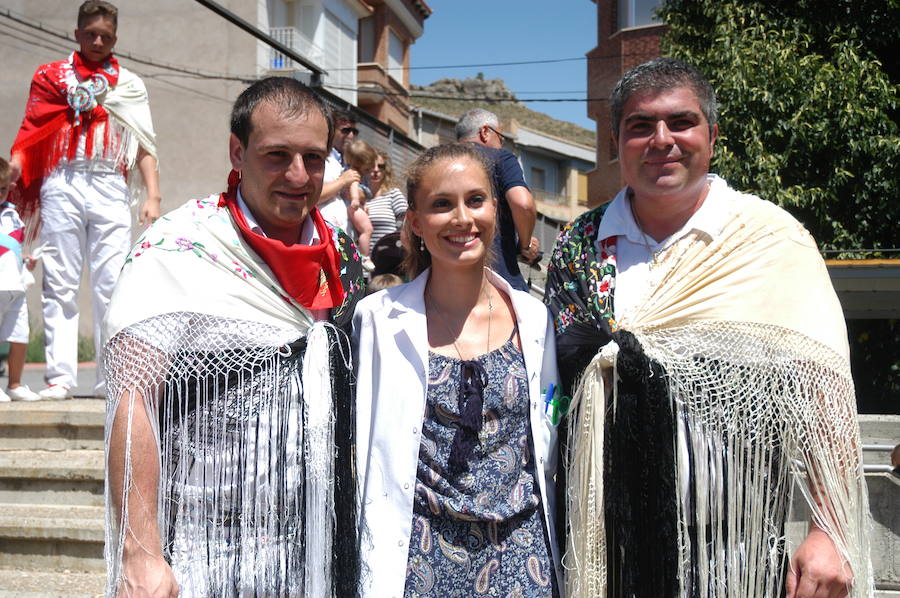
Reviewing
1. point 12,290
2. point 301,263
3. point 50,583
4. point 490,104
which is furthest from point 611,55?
point 490,104

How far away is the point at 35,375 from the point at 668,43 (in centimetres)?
851

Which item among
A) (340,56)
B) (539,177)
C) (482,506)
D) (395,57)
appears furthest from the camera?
(539,177)

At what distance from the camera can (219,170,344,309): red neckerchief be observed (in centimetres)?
241

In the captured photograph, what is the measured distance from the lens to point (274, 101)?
7.92 ft

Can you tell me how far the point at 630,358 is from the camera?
235 cm

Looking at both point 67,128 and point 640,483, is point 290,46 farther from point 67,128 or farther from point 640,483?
point 640,483

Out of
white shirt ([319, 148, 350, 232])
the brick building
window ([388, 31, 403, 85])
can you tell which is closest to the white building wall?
the brick building

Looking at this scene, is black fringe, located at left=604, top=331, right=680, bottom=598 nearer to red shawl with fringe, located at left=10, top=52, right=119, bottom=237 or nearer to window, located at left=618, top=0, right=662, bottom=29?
red shawl with fringe, located at left=10, top=52, right=119, bottom=237

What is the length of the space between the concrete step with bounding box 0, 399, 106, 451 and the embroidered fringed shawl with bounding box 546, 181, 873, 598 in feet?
10.3

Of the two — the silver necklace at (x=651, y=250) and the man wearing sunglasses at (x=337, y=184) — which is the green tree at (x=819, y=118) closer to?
the man wearing sunglasses at (x=337, y=184)

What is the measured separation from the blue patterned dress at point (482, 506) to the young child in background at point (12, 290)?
357 centimetres

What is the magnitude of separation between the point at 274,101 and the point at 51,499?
291 cm

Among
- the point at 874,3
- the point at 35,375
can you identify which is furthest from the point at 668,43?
the point at 35,375

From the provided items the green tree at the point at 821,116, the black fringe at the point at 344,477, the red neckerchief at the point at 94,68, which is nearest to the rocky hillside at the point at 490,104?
the green tree at the point at 821,116
